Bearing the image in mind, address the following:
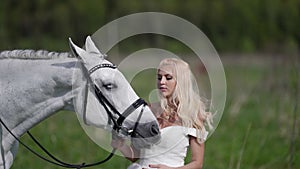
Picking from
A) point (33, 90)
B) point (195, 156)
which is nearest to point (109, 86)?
point (33, 90)

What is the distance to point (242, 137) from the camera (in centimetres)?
1027

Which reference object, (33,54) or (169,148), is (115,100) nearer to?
(169,148)

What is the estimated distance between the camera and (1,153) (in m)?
4.14

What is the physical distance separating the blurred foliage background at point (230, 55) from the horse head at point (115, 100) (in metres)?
2.13

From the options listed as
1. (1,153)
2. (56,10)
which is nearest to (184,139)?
(1,153)

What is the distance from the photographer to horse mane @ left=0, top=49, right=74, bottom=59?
13.7ft

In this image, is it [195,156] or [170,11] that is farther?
[170,11]

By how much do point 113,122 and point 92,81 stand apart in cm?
32

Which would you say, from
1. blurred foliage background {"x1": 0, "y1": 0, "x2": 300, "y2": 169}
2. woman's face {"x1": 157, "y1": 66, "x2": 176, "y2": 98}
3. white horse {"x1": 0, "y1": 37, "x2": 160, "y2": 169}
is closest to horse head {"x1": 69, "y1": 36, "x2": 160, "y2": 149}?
white horse {"x1": 0, "y1": 37, "x2": 160, "y2": 169}

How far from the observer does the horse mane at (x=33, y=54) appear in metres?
4.16

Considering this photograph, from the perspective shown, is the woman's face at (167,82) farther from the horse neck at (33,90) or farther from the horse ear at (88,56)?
the horse neck at (33,90)

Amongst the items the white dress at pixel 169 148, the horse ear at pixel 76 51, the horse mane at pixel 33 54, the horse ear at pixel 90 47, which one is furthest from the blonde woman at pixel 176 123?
the horse mane at pixel 33 54

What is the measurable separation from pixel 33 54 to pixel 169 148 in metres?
1.19

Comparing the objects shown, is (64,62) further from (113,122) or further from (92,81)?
(113,122)
